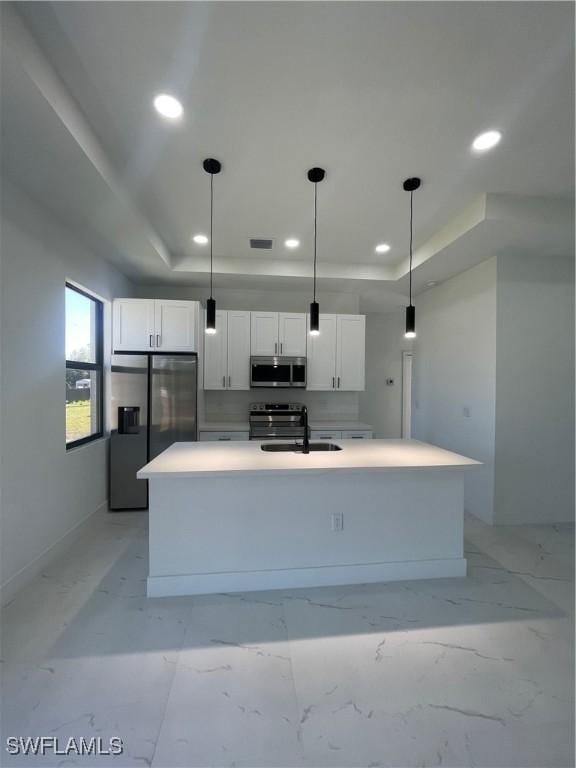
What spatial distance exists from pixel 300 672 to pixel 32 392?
7.89ft

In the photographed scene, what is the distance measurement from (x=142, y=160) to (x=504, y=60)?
204 cm

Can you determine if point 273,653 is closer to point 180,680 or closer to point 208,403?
point 180,680

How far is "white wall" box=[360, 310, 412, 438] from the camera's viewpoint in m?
6.12

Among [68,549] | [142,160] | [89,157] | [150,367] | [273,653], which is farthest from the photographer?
[150,367]

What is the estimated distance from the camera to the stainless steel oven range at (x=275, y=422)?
4.06 metres

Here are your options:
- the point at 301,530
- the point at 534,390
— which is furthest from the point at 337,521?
the point at 534,390

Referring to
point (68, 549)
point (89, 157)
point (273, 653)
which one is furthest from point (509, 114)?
point (68, 549)

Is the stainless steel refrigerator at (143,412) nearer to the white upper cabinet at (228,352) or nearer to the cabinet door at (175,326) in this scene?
the cabinet door at (175,326)

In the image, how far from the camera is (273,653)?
167 cm

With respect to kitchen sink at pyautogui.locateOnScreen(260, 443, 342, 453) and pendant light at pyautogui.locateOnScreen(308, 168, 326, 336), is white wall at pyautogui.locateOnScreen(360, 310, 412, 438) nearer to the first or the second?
kitchen sink at pyautogui.locateOnScreen(260, 443, 342, 453)

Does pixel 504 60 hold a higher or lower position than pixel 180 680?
higher

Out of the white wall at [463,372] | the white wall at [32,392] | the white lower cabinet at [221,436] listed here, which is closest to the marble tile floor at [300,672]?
the white wall at [32,392]

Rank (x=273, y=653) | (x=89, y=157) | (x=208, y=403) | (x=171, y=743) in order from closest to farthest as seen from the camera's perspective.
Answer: (x=171, y=743)
(x=273, y=653)
(x=89, y=157)
(x=208, y=403)

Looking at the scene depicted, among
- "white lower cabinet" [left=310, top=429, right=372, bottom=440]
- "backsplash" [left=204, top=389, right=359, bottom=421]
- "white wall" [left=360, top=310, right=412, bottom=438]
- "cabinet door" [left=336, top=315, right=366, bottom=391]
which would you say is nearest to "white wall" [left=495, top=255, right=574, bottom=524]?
"white lower cabinet" [left=310, top=429, right=372, bottom=440]
